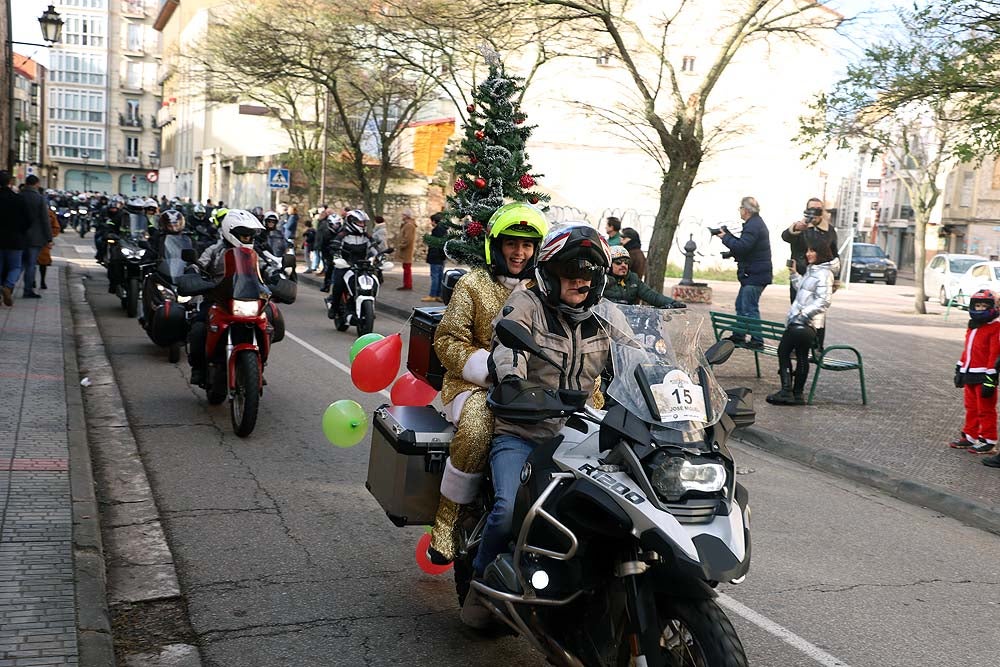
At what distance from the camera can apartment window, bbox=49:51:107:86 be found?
102500 mm

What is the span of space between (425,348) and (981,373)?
5908 mm

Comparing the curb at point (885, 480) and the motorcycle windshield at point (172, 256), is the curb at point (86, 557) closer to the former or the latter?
the motorcycle windshield at point (172, 256)

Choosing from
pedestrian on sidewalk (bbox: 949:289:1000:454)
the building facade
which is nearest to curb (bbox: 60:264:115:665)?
pedestrian on sidewalk (bbox: 949:289:1000:454)

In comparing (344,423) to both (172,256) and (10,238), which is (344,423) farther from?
(10,238)

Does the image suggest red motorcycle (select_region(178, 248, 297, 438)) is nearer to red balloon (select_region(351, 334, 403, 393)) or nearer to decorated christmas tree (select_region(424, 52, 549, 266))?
red balloon (select_region(351, 334, 403, 393))

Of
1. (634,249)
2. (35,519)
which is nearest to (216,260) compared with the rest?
(35,519)

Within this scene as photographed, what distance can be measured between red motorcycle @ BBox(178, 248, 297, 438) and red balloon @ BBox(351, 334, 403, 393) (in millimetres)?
2697

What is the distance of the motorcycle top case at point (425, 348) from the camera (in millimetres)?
5055

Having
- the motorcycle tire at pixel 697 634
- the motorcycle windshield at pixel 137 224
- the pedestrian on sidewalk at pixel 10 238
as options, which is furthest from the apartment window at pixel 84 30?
the motorcycle tire at pixel 697 634

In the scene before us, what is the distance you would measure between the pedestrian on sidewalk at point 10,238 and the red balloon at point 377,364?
1147cm

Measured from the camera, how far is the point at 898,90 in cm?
1225

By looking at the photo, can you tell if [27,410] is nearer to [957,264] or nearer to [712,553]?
[712,553]

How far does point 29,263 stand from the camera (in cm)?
1616

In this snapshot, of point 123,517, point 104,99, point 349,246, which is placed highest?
point 104,99
